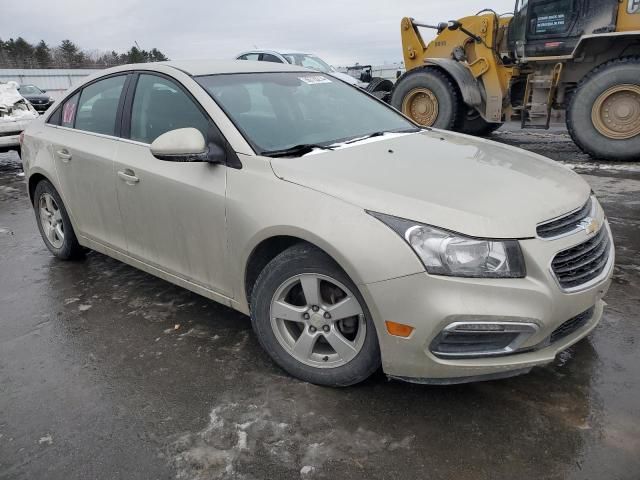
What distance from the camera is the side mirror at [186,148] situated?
271 cm

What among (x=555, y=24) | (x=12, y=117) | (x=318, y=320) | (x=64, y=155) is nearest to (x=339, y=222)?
(x=318, y=320)

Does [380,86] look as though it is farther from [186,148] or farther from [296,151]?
[186,148]

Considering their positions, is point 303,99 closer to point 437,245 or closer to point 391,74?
point 437,245

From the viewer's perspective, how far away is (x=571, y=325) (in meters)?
2.34

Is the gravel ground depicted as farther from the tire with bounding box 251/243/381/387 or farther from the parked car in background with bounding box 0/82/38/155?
the parked car in background with bounding box 0/82/38/155

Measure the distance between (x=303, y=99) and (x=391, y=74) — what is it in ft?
81.5

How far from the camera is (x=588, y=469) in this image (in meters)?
2.02

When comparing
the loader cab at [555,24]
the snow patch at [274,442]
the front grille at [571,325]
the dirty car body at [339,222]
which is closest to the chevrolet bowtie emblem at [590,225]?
the dirty car body at [339,222]

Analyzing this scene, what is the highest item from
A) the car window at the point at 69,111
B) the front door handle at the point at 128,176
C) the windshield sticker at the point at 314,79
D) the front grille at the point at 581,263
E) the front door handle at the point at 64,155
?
the windshield sticker at the point at 314,79

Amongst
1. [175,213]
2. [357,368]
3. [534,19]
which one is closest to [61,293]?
[175,213]

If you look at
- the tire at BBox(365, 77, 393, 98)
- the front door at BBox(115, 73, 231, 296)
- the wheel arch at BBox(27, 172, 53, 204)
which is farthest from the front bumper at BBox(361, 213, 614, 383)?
the tire at BBox(365, 77, 393, 98)

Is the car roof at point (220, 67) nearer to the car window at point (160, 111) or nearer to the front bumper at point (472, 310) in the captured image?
the car window at point (160, 111)

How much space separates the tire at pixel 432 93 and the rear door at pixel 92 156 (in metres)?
6.27

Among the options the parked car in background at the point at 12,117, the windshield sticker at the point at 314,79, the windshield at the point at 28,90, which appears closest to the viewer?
the windshield sticker at the point at 314,79
